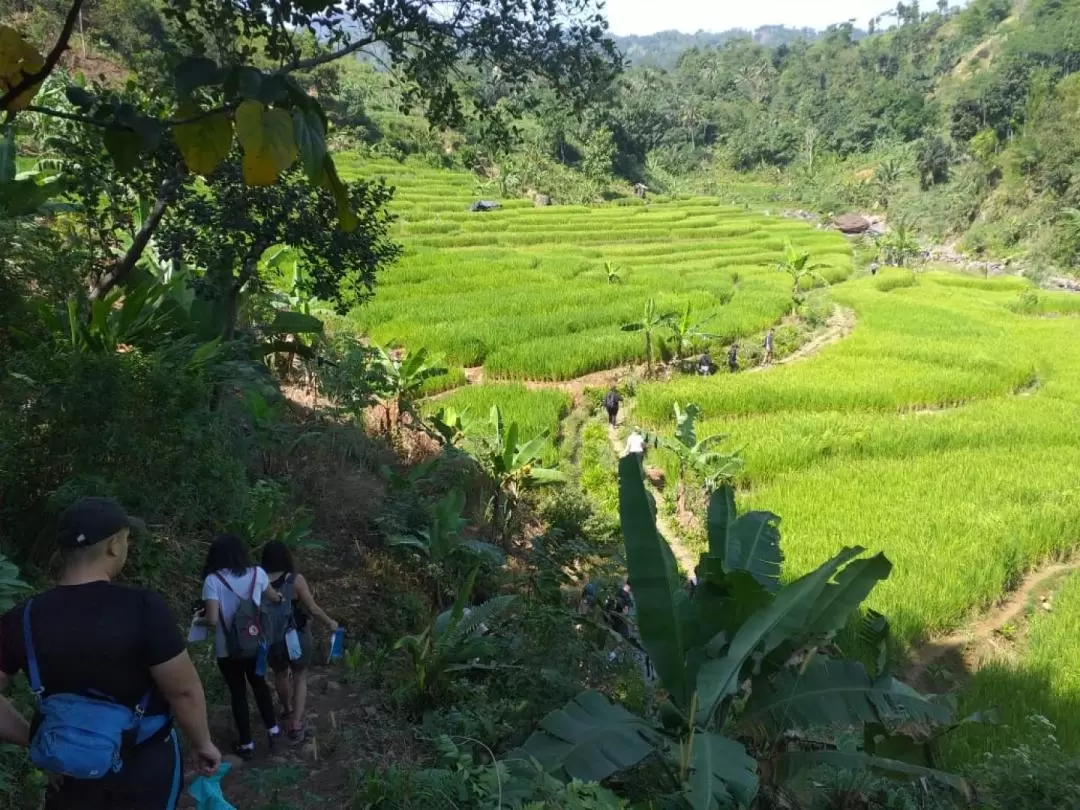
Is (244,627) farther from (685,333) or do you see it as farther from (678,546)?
(685,333)

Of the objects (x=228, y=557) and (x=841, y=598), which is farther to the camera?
(x=841, y=598)

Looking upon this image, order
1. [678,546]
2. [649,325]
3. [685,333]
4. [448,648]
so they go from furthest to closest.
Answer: [685,333] → [649,325] → [678,546] → [448,648]

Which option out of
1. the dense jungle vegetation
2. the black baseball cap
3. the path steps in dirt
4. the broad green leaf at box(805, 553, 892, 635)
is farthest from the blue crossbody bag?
the path steps in dirt

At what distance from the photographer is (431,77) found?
3.69m

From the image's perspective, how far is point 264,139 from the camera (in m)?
0.75

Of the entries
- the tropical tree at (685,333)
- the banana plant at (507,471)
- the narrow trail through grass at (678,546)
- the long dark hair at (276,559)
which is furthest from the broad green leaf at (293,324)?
the tropical tree at (685,333)

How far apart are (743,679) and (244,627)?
1811 millimetres

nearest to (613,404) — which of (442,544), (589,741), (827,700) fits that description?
(442,544)

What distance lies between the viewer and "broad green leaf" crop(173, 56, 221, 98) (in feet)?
2.52

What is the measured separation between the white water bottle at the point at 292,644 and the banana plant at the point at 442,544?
1.96 meters

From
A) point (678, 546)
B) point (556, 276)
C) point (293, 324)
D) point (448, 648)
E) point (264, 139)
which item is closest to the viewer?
point (264, 139)

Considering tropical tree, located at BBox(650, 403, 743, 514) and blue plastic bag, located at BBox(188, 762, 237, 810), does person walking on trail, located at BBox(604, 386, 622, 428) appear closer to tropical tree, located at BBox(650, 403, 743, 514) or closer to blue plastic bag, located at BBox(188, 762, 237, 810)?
tropical tree, located at BBox(650, 403, 743, 514)

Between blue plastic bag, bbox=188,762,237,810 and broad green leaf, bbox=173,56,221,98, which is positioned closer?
broad green leaf, bbox=173,56,221,98

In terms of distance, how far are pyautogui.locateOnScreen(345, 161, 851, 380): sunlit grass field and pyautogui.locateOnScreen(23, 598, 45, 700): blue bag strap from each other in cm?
770
